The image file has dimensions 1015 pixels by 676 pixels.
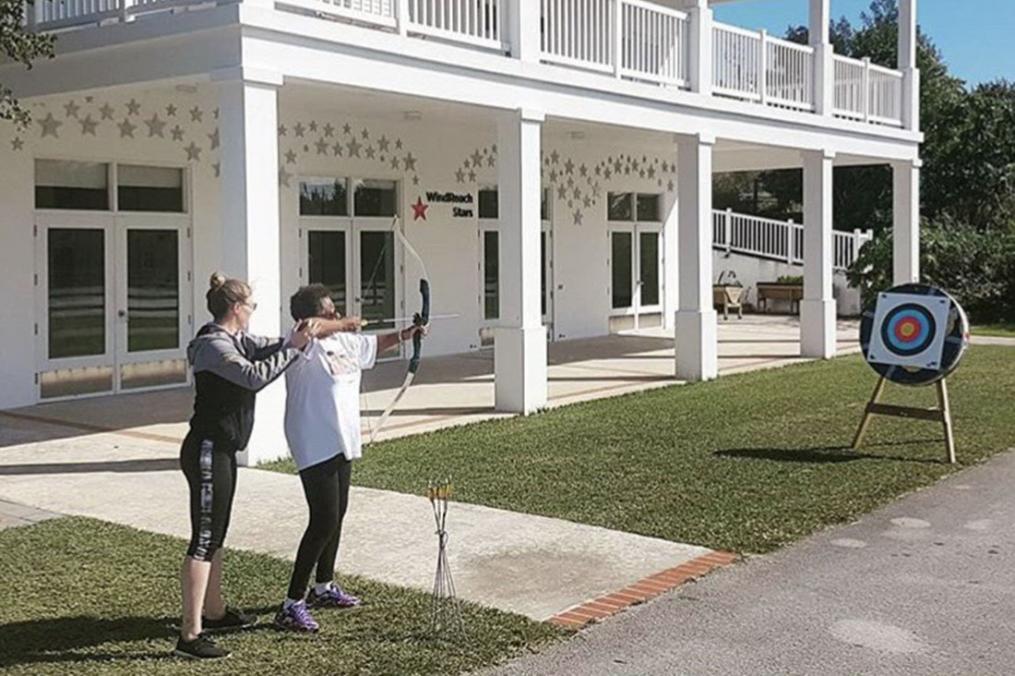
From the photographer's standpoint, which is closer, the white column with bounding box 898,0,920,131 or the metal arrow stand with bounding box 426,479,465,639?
the metal arrow stand with bounding box 426,479,465,639

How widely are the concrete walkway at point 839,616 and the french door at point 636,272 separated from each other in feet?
49.2

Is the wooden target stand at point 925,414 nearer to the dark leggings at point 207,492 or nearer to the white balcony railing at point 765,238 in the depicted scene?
the dark leggings at point 207,492

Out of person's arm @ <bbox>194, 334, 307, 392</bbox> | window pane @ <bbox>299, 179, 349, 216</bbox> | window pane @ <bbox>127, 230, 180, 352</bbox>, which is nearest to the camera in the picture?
person's arm @ <bbox>194, 334, 307, 392</bbox>

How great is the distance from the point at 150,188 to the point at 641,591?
10014 mm

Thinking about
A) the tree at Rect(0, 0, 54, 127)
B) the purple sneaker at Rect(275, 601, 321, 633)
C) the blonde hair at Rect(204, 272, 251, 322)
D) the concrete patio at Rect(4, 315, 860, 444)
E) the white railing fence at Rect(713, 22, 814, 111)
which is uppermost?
the white railing fence at Rect(713, 22, 814, 111)

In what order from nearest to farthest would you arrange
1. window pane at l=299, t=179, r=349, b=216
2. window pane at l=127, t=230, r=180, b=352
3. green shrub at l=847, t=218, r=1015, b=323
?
1. window pane at l=127, t=230, r=180, b=352
2. window pane at l=299, t=179, r=349, b=216
3. green shrub at l=847, t=218, r=1015, b=323

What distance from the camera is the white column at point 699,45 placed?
1600 centimetres

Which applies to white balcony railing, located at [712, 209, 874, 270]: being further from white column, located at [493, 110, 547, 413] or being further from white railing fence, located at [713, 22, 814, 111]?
white column, located at [493, 110, 547, 413]

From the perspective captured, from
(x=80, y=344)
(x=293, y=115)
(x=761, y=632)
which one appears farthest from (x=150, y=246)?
(x=761, y=632)

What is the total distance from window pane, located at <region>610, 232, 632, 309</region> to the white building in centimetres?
77

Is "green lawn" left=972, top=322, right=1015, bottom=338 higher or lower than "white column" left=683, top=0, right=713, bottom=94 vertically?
lower

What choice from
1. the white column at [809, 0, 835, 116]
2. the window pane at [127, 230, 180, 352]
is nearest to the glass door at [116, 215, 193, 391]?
the window pane at [127, 230, 180, 352]

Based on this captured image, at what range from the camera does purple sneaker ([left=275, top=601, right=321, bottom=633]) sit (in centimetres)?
554

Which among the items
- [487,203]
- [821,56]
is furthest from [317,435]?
[821,56]
